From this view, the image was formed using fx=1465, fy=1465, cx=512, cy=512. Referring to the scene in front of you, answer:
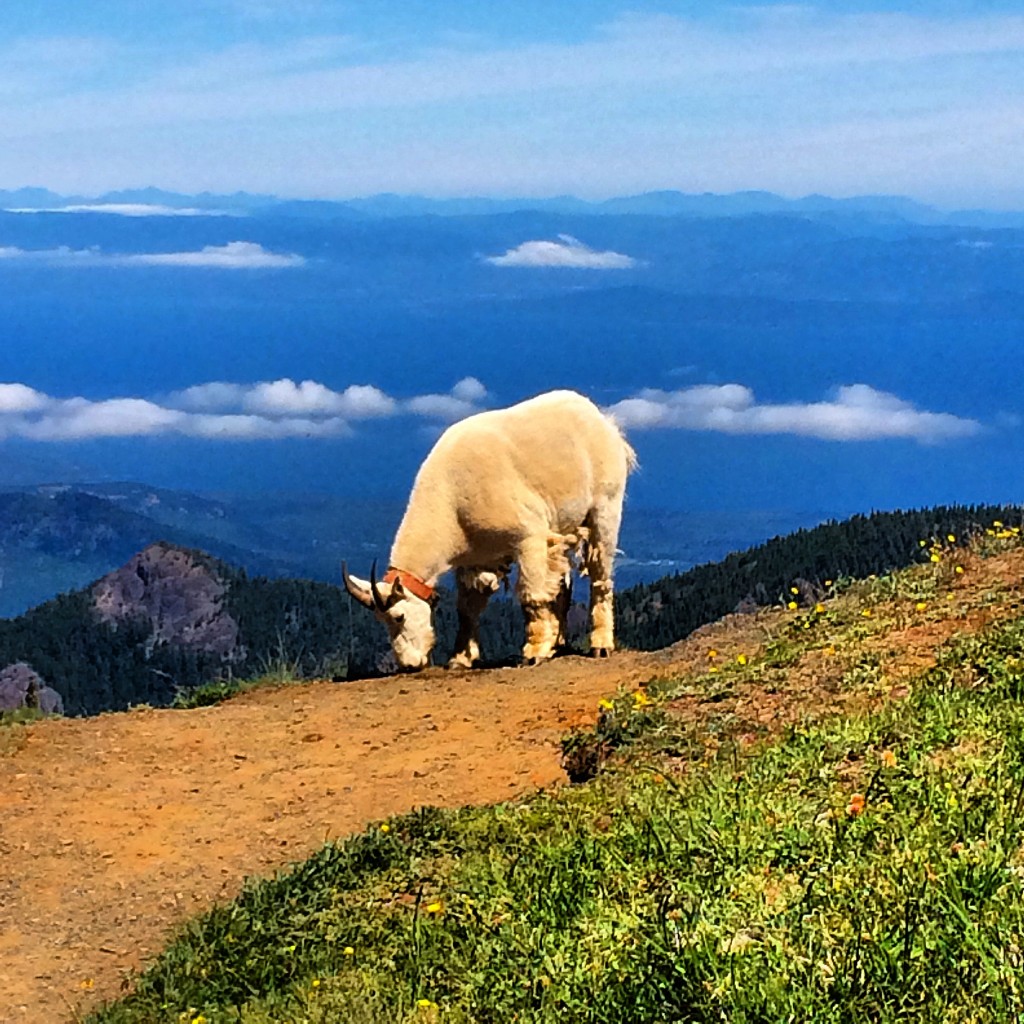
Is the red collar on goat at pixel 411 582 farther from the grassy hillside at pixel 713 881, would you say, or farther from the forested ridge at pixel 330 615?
the forested ridge at pixel 330 615

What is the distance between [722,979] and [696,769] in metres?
3.47

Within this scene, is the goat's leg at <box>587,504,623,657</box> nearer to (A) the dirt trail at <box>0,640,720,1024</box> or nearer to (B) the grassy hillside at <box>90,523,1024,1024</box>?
(A) the dirt trail at <box>0,640,720,1024</box>

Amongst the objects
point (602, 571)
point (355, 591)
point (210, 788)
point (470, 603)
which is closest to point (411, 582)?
point (355, 591)

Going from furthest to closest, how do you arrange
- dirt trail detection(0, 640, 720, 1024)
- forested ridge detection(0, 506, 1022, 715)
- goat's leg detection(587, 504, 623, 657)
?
forested ridge detection(0, 506, 1022, 715) < goat's leg detection(587, 504, 623, 657) < dirt trail detection(0, 640, 720, 1024)

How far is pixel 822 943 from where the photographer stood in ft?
15.0

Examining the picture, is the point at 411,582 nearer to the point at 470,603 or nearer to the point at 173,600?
the point at 470,603

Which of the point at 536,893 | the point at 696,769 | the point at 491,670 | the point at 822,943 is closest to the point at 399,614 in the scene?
the point at 491,670

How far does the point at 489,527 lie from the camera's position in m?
15.1

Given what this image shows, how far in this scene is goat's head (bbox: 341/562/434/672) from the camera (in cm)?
1474

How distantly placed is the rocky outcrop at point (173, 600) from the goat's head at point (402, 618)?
2181 cm

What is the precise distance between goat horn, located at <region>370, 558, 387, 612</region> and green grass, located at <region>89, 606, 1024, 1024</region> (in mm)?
6056

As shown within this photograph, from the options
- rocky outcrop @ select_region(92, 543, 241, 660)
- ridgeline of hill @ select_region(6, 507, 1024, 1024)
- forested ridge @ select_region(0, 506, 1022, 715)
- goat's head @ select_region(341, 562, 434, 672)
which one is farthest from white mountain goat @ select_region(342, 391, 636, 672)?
→ rocky outcrop @ select_region(92, 543, 241, 660)

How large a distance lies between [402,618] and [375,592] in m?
0.42

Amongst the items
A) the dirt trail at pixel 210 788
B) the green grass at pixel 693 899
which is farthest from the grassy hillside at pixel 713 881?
the dirt trail at pixel 210 788
